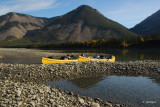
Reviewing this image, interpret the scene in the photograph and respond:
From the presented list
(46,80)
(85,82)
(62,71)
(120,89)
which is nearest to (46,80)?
(46,80)

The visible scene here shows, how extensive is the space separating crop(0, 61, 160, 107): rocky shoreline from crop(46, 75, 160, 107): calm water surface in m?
1.91

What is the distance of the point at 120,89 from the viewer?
18.2 m

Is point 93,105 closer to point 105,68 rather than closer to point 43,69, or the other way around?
point 43,69

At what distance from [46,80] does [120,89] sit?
35.5 ft

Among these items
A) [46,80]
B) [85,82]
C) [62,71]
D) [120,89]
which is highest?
[62,71]

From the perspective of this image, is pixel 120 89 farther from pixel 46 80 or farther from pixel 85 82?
pixel 46 80

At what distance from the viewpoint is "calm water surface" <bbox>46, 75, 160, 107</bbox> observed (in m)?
14.8

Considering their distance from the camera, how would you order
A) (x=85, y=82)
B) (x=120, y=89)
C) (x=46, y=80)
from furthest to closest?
(x=46, y=80) < (x=85, y=82) < (x=120, y=89)

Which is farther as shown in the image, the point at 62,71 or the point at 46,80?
the point at 62,71

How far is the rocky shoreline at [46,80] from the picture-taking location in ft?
37.1

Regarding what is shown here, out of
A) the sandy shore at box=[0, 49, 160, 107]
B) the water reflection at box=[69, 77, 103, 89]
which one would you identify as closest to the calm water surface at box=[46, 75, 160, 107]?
the water reflection at box=[69, 77, 103, 89]

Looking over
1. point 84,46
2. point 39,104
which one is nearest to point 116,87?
point 39,104

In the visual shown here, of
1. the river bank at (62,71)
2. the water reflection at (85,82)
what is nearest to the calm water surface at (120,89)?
the water reflection at (85,82)

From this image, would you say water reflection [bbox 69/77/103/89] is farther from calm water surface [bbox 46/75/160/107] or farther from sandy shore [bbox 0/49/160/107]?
sandy shore [bbox 0/49/160/107]
